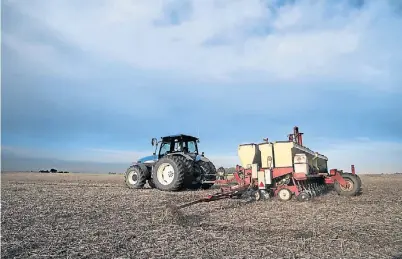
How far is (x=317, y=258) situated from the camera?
15.9ft

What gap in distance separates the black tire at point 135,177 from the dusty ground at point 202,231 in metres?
7.50

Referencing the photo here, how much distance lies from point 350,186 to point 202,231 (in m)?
8.94

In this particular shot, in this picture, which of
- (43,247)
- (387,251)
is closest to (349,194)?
(387,251)

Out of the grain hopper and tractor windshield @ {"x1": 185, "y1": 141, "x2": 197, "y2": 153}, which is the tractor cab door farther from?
the grain hopper

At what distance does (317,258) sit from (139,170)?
13.9 meters

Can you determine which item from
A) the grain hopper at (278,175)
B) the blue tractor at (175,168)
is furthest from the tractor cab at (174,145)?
the grain hopper at (278,175)

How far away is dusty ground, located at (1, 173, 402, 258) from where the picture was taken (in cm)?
521

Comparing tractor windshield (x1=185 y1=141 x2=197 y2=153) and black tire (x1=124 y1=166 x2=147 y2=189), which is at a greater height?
tractor windshield (x1=185 y1=141 x2=197 y2=153)

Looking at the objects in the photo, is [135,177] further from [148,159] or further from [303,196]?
[303,196]

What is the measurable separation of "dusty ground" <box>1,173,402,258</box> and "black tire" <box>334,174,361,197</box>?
2.84m

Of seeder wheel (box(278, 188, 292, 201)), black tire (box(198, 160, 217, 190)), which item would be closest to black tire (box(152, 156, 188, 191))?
black tire (box(198, 160, 217, 190))

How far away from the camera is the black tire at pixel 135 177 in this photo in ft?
58.4

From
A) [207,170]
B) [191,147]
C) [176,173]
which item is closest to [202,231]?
[176,173]

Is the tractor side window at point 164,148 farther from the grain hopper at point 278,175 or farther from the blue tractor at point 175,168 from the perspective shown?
the grain hopper at point 278,175
